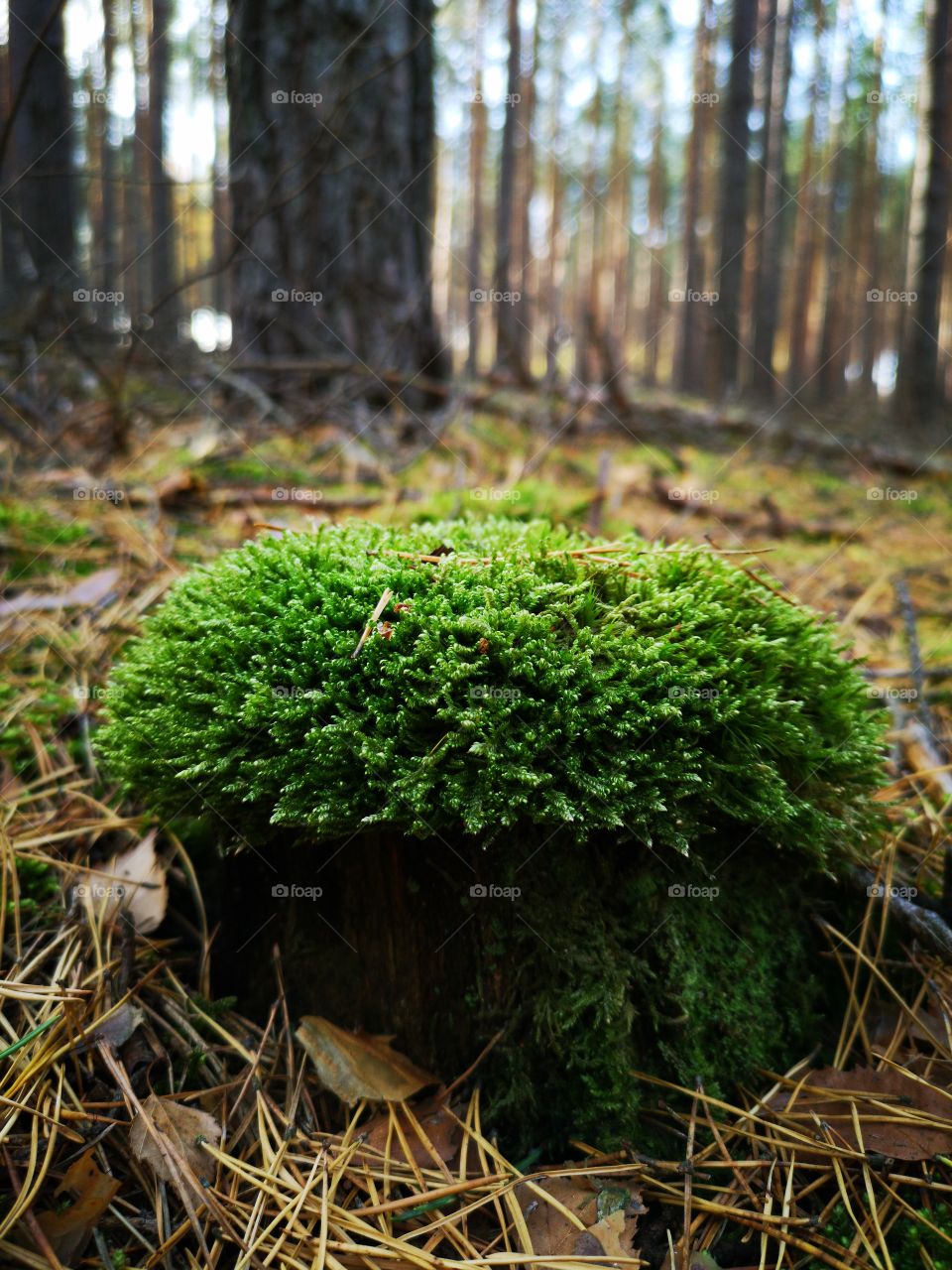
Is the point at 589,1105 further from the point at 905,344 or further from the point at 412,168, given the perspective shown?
the point at 905,344
